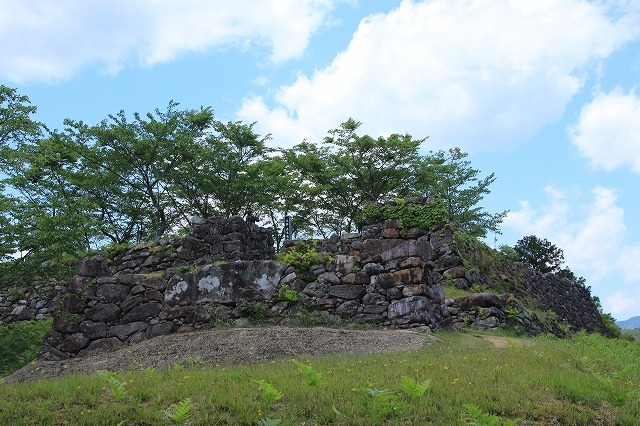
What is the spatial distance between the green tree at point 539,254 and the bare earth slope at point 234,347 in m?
30.8

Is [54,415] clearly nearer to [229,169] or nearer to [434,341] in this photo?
[434,341]

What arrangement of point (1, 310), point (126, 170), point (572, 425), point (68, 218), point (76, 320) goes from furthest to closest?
point (126, 170)
point (1, 310)
point (68, 218)
point (76, 320)
point (572, 425)

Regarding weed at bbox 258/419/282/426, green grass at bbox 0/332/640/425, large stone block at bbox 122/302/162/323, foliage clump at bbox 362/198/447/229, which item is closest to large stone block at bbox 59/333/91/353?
large stone block at bbox 122/302/162/323

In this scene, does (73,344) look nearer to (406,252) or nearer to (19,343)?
(19,343)

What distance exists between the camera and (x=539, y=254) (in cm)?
3772

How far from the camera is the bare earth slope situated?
324 inches

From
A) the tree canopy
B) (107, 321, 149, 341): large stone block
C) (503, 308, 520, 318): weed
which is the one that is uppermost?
the tree canopy

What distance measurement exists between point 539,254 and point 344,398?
36715mm

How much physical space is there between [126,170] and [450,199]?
64.5 ft

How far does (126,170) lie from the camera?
26281 mm

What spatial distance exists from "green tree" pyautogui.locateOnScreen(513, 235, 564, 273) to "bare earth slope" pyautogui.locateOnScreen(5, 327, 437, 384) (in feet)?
101

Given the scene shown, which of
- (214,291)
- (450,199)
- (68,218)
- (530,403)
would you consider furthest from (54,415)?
(450,199)

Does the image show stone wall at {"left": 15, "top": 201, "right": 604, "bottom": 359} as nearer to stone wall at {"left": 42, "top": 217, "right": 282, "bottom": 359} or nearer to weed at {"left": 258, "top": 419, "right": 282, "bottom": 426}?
stone wall at {"left": 42, "top": 217, "right": 282, "bottom": 359}

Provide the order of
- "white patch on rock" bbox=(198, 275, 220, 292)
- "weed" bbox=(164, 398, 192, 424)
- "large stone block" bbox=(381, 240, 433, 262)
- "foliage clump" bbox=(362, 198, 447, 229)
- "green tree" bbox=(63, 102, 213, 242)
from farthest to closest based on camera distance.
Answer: "green tree" bbox=(63, 102, 213, 242) → "foliage clump" bbox=(362, 198, 447, 229) → "large stone block" bbox=(381, 240, 433, 262) → "white patch on rock" bbox=(198, 275, 220, 292) → "weed" bbox=(164, 398, 192, 424)
